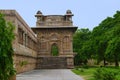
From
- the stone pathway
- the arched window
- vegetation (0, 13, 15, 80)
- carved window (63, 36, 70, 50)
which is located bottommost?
the stone pathway

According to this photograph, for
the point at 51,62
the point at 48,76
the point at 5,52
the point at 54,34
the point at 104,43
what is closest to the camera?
the point at 5,52

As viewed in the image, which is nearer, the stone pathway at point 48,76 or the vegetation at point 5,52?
the vegetation at point 5,52

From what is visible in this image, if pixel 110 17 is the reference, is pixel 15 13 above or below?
below

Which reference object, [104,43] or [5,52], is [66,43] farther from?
[5,52]

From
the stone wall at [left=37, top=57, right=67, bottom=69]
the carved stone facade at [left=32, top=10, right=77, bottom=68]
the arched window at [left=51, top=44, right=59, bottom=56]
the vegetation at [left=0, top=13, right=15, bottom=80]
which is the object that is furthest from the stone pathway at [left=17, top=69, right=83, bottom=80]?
the arched window at [left=51, top=44, right=59, bottom=56]

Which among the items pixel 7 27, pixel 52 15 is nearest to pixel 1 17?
pixel 7 27

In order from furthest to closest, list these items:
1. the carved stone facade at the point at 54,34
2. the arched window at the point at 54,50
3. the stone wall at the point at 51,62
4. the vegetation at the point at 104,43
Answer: the arched window at the point at 54,50, the carved stone facade at the point at 54,34, the stone wall at the point at 51,62, the vegetation at the point at 104,43

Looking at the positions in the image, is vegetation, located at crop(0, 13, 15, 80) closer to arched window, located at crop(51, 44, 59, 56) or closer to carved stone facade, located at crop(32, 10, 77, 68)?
carved stone facade, located at crop(32, 10, 77, 68)

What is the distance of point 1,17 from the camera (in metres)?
11.1

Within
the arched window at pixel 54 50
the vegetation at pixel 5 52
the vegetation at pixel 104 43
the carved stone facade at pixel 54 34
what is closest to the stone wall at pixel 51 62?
the carved stone facade at pixel 54 34

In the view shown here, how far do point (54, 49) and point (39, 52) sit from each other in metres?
3.37

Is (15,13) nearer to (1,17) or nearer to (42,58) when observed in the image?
(1,17)

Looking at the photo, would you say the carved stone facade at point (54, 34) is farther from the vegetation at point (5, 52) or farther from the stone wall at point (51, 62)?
the vegetation at point (5, 52)

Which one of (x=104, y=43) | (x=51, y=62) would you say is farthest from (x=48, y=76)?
(x=51, y=62)
